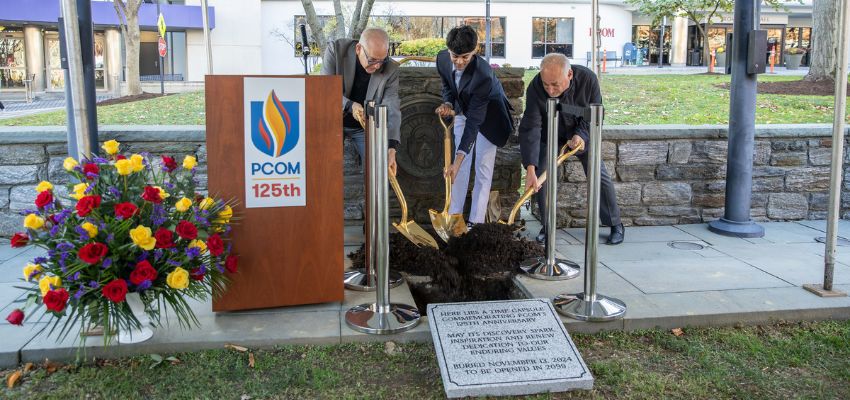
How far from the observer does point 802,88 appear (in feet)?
44.6

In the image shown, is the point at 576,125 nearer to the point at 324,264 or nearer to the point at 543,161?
the point at 543,161

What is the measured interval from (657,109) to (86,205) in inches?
428

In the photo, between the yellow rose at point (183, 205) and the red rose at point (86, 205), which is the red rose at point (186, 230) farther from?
the red rose at point (86, 205)

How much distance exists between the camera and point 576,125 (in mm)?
5137

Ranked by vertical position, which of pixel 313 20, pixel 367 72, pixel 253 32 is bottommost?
pixel 367 72

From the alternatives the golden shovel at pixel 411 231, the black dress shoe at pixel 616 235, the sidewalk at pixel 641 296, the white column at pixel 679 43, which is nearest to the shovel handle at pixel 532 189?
the sidewalk at pixel 641 296

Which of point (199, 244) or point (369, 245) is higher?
point (199, 244)

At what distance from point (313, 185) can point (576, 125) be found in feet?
7.59

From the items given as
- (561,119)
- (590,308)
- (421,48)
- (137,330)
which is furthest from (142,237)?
(421,48)

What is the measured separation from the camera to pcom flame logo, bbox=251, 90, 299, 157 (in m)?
3.51

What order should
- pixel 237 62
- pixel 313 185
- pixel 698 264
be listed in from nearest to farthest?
pixel 313 185
pixel 698 264
pixel 237 62

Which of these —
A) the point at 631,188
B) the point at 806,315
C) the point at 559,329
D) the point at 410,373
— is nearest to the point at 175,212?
the point at 410,373

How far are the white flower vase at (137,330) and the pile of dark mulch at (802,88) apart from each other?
12953 mm

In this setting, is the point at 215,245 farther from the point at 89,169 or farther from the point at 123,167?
the point at 89,169
